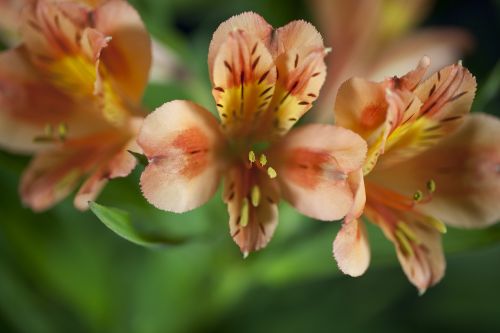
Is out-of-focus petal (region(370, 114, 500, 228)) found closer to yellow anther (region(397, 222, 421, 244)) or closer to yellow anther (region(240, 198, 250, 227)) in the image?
yellow anther (region(397, 222, 421, 244))

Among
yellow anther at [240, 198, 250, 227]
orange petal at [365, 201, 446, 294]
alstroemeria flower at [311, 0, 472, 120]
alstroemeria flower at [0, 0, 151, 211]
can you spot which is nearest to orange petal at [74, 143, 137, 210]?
alstroemeria flower at [0, 0, 151, 211]

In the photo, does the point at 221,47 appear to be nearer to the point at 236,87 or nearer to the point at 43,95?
the point at 236,87

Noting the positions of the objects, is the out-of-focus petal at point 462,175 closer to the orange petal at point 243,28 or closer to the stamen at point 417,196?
the stamen at point 417,196

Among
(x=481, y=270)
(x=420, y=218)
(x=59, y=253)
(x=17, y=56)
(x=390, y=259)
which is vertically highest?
(x=17, y=56)

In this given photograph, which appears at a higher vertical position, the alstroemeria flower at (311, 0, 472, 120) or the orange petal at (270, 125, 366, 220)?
the orange petal at (270, 125, 366, 220)

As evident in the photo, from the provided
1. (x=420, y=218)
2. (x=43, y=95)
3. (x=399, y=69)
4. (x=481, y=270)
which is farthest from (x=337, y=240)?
(x=481, y=270)

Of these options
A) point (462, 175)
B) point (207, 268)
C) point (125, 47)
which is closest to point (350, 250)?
point (462, 175)

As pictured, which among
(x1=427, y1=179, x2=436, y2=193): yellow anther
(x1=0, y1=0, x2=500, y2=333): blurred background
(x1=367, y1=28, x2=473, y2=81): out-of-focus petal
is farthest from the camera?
(x1=367, y1=28, x2=473, y2=81): out-of-focus petal
